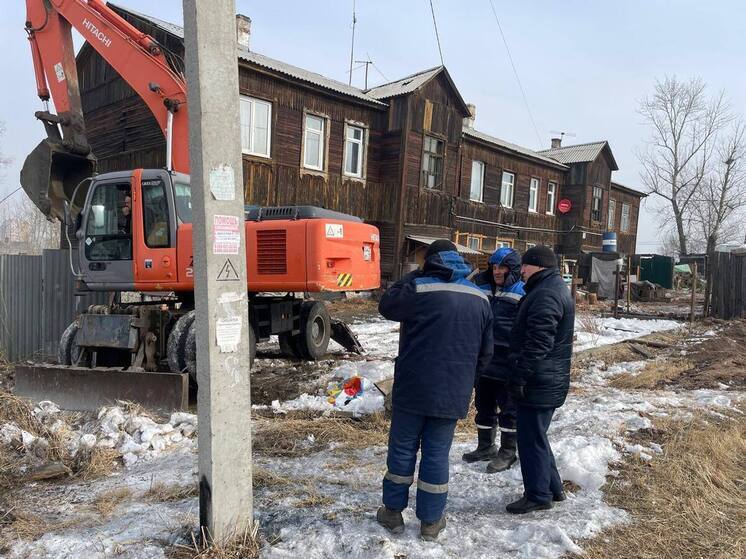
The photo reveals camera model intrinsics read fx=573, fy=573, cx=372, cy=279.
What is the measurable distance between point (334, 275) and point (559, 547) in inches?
185

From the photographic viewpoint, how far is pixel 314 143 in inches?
653

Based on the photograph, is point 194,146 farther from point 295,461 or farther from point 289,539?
point 295,461

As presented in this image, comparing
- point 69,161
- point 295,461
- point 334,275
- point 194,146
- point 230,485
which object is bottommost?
point 295,461

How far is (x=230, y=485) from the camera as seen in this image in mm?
3104

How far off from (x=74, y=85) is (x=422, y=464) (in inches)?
325

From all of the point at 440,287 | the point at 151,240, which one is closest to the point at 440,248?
the point at 440,287

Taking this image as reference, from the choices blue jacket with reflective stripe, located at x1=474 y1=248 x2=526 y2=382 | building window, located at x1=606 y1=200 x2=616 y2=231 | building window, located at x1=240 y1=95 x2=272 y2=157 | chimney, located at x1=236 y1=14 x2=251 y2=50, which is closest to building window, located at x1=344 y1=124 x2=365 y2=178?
building window, located at x1=240 y1=95 x2=272 y2=157

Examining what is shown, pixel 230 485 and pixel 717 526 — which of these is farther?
pixel 717 526

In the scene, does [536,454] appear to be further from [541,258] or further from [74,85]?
[74,85]

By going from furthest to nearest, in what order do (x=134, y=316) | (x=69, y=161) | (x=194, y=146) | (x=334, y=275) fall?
(x=69, y=161) → (x=334, y=275) → (x=134, y=316) → (x=194, y=146)

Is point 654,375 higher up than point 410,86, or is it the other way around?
point 410,86

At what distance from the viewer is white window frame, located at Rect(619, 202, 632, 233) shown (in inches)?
1331

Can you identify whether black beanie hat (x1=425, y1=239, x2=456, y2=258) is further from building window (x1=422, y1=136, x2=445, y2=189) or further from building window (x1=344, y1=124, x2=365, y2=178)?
building window (x1=422, y1=136, x2=445, y2=189)

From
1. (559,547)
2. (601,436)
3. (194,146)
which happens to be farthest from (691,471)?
(194,146)
